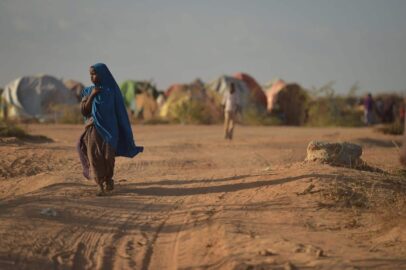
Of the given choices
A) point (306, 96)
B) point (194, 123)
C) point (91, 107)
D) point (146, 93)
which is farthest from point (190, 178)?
point (146, 93)

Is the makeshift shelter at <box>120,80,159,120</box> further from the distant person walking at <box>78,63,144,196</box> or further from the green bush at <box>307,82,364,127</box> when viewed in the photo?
the distant person walking at <box>78,63,144,196</box>

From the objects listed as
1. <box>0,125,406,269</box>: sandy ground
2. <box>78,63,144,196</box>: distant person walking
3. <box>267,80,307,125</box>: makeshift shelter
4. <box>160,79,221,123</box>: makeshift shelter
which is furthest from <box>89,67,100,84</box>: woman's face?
<box>267,80,307,125</box>: makeshift shelter

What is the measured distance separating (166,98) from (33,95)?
23.1 feet

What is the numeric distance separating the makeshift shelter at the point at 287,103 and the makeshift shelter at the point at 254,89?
0.39m

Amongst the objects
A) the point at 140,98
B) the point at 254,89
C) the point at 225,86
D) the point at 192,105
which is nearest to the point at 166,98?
the point at 140,98

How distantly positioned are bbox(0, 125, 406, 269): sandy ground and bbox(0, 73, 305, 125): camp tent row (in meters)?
19.2

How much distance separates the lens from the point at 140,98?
30.7 metres

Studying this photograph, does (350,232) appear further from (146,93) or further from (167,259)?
(146,93)

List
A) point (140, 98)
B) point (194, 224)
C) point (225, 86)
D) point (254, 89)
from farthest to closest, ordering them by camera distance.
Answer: point (140, 98), point (225, 86), point (254, 89), point (194, 224)

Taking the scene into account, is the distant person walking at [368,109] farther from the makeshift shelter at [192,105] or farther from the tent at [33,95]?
the tent at [33,95]

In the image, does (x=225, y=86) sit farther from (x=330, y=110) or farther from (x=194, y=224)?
(x=194, y=224)

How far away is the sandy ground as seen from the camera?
4.58m

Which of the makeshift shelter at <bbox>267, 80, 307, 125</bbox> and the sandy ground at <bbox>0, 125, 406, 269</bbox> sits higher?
the makeshift shelter at <bbox>267, 80, 307, 125</bbox>

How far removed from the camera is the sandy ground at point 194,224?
4.58m
